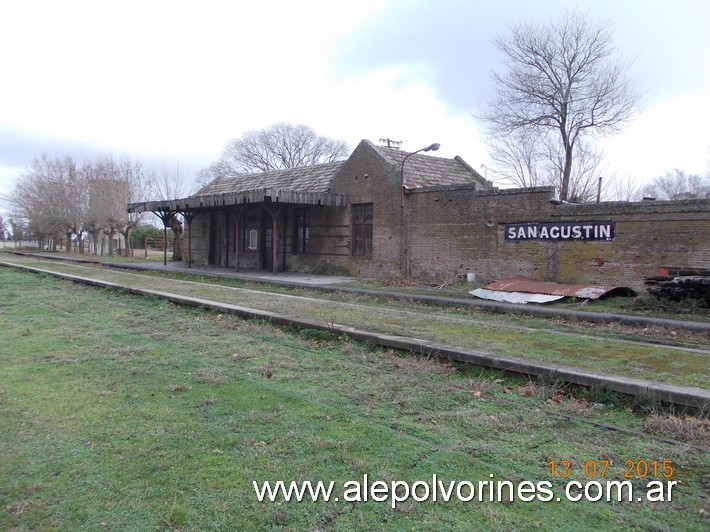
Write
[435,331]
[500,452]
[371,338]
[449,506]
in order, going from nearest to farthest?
[449,506]
[500,452]
[371,338]
[435,331]

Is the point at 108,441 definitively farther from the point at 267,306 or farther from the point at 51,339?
the point at 267,306

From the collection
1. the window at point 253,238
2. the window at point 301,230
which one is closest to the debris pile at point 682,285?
the window at point 301,230

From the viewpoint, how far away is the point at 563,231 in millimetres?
15188

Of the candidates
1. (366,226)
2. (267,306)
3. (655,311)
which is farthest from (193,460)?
(366,226)

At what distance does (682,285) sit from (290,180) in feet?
59.9

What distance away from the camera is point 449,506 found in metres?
3.14

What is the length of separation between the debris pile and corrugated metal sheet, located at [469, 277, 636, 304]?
931 millimetres

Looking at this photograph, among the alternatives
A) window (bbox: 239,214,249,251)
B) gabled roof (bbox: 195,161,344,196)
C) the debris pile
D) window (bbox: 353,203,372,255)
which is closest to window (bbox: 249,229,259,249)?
window (bbox: 239,214,249,251)

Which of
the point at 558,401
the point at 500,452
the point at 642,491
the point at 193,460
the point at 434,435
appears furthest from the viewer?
the point at 558,401

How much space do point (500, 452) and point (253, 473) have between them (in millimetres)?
1849

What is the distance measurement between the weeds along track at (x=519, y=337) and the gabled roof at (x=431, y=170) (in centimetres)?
804

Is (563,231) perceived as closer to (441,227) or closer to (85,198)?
(441,227)

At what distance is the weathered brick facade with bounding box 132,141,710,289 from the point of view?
13.7 metres

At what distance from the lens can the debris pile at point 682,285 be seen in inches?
460
